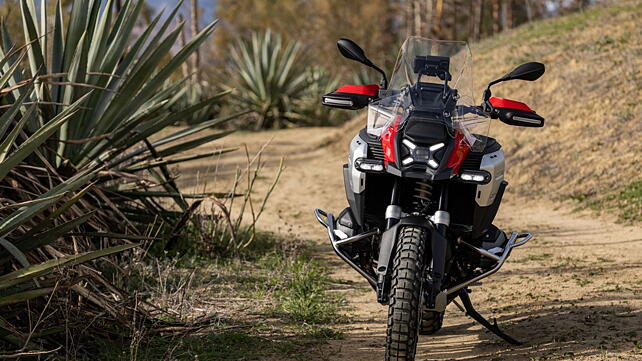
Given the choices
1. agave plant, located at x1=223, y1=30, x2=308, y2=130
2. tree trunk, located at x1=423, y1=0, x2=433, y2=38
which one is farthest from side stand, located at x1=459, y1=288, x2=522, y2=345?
tree trunk, located at x1=423, y1=0, x2=433, y2=38

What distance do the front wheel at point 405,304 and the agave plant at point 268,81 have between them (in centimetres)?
1549

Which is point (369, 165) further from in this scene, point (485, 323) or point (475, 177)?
point (485, 323)

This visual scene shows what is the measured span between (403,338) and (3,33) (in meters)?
3.82

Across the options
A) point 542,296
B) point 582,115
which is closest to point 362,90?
point 542,296

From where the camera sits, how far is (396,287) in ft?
11.7

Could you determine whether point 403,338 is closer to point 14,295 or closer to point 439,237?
point 439,237

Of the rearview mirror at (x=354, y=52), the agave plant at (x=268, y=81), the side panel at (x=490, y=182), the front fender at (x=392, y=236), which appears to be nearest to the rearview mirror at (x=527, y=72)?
the side panel at (x=490, y=182)

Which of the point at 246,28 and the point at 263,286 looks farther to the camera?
the point at 246,28

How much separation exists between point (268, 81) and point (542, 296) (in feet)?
46.0

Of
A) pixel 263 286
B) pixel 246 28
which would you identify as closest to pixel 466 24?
pixel 246 28

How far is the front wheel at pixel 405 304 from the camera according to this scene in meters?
3.52

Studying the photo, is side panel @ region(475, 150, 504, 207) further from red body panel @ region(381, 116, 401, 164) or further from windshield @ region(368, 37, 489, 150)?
red body panel @ region(381, 116, 401, 164)

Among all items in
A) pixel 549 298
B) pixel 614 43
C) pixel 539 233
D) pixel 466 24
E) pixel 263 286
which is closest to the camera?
pixel 549 298

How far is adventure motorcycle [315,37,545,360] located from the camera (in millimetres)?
3682
